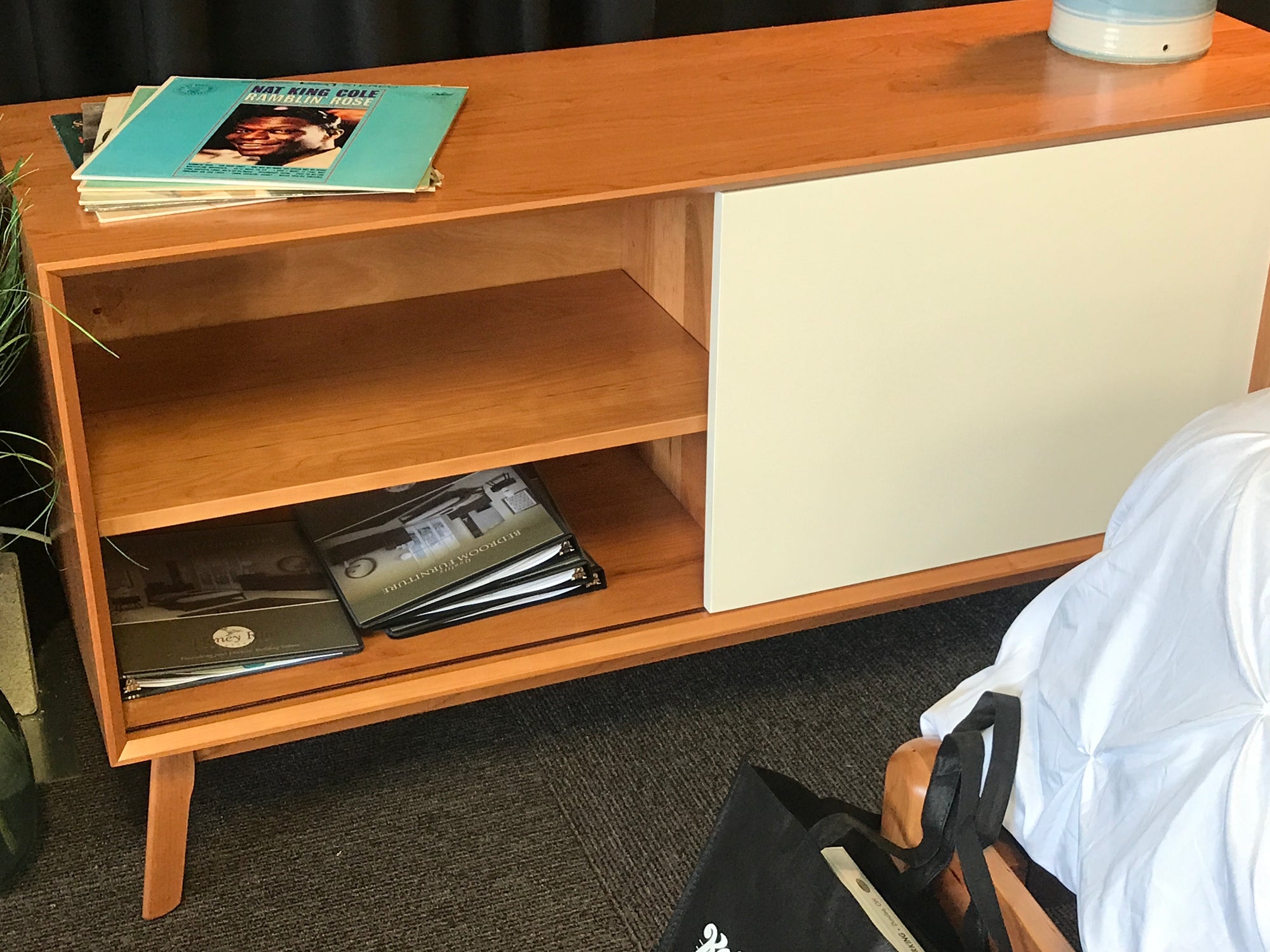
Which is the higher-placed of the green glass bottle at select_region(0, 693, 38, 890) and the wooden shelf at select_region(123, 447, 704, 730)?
the wooden shelf at select_region(123, 447, 704, 730)

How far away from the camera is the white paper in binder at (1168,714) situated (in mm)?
670

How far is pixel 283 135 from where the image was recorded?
1064mm

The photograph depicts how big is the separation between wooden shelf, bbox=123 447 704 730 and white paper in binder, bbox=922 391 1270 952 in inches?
18.4

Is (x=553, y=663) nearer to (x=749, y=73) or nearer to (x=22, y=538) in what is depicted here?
(x=749, y=73)

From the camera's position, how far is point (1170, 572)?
0.76 meters

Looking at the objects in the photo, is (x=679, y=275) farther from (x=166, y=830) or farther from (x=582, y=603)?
(x=166, y=830)

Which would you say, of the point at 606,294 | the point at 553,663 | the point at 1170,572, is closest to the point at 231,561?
the point at 553,663

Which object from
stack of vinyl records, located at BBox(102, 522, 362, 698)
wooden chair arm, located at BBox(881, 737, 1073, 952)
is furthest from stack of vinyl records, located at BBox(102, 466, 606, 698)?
wooden chair arm, located at BBox(881, 737, 1073, 952)

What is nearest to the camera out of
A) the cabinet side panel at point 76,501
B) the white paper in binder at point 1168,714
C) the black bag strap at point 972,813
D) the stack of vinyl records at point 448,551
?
the white paper in binder at point 1168,714

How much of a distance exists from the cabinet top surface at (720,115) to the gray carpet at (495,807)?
0.56m

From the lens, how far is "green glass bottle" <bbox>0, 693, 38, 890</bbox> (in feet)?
3.77

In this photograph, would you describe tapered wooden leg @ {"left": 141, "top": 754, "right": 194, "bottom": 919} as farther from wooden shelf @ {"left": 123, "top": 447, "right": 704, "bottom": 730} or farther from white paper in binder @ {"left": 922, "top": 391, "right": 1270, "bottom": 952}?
white paper in binder @ {"left": 922, "top": 391, "right": 1270, "bottom": 952}

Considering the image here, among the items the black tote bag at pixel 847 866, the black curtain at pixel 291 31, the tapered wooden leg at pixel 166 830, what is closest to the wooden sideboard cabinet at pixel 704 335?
the tapered wooden leg at pixel 166 830

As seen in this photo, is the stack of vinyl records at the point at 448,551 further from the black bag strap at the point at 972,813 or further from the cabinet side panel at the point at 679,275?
the black bag strap at the point at 972,813
